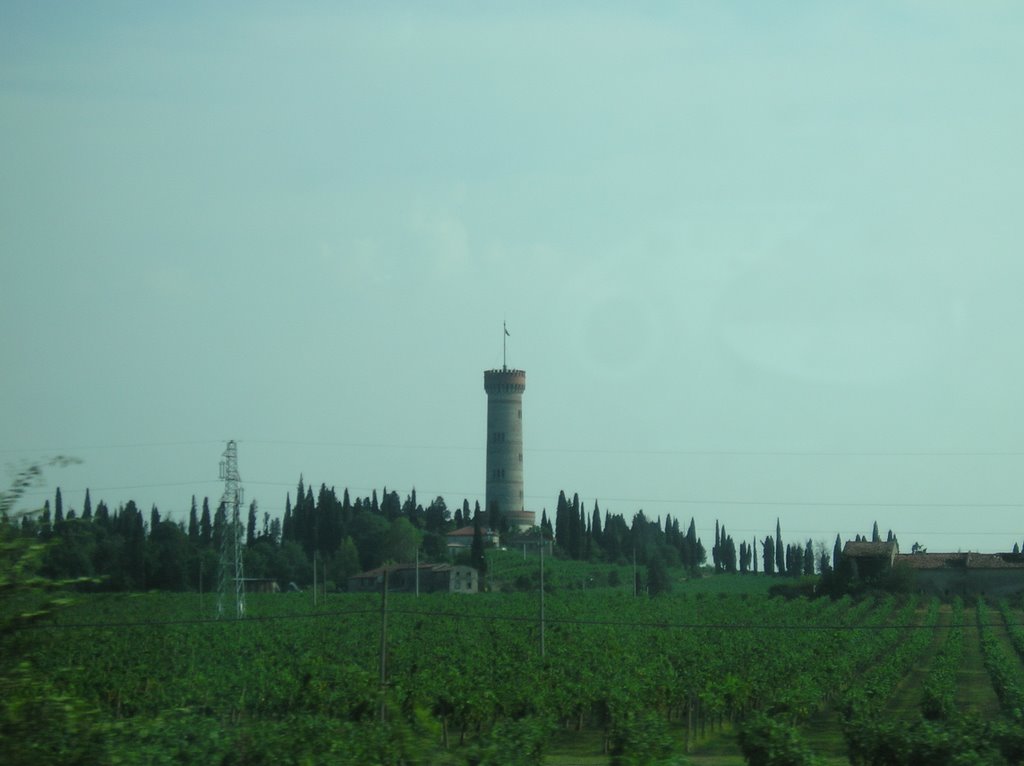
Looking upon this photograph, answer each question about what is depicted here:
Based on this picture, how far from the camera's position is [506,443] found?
334 feet

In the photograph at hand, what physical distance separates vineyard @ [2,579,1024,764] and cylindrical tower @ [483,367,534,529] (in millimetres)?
44742

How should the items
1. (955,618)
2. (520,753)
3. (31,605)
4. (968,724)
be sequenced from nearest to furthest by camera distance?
(31,605), (520,753), (968,724), (955,618)

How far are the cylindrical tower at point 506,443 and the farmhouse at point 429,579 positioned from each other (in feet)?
84.5

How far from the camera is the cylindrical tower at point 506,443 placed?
100688 mm

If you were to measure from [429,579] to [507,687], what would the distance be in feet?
156

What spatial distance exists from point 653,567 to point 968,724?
201ft

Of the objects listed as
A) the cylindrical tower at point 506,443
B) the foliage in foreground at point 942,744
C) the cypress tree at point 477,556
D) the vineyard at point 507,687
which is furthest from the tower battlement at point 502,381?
the foliage in foreground at point 942,744

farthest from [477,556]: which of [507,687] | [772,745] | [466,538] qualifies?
[772,745]

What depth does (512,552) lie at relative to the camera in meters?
87.2

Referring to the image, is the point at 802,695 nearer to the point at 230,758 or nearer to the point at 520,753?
the point at 520,753

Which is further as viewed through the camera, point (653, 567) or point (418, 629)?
point (653, 567)

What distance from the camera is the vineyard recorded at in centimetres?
913

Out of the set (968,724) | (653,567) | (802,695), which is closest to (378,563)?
(653,567)

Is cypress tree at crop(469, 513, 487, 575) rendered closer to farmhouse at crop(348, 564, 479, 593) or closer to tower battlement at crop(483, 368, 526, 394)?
farmhouse at crop(348, 564, 479, 593)
